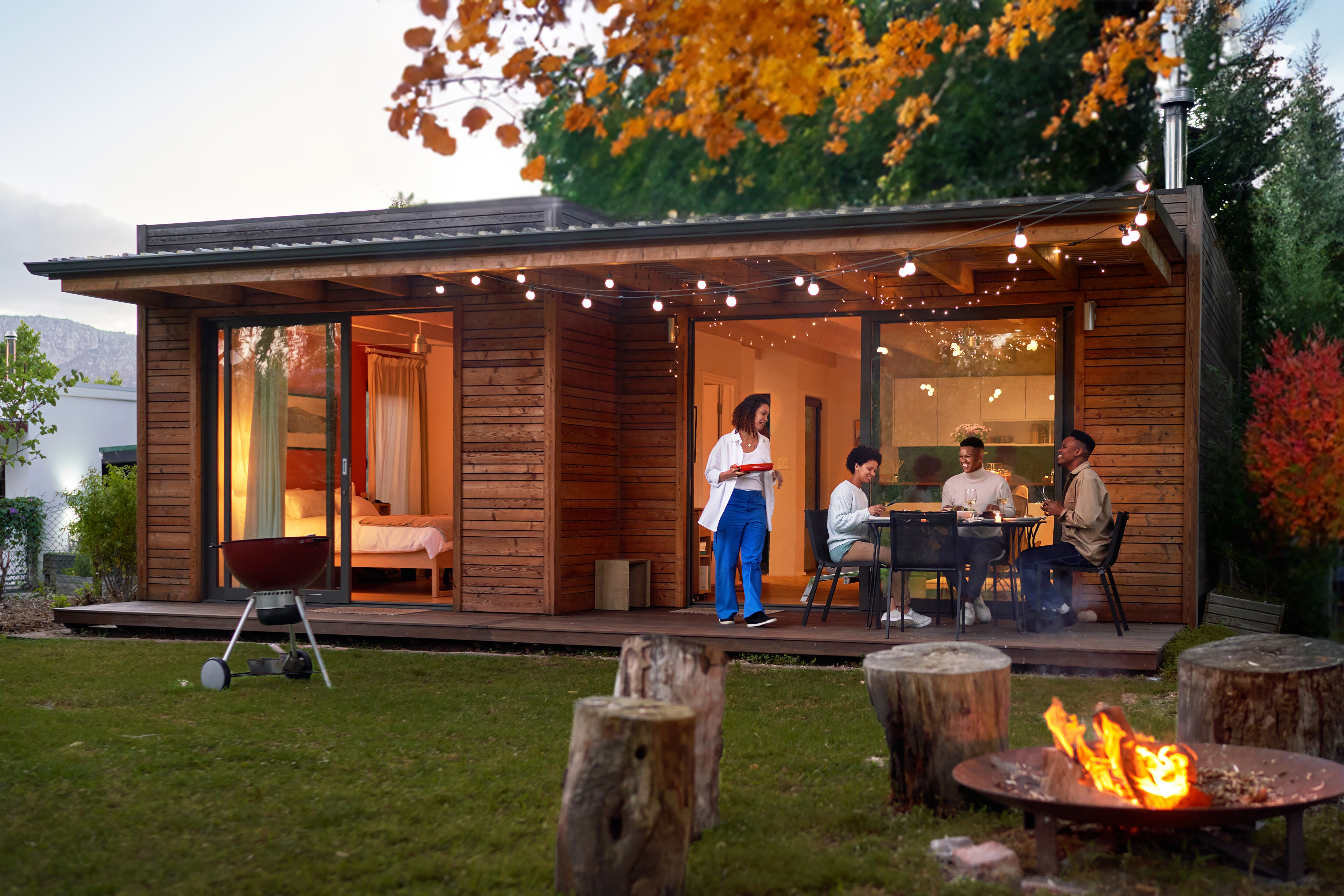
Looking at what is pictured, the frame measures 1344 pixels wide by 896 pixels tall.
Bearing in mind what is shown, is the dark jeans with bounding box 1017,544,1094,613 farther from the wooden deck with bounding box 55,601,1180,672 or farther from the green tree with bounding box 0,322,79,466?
the green tree with bounding box 0,322,79,466

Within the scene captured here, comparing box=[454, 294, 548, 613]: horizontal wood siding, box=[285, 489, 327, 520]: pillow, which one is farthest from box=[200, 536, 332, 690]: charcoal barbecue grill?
box=[285, 489, 327, 520]: pillow

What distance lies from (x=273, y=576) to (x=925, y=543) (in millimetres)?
3624

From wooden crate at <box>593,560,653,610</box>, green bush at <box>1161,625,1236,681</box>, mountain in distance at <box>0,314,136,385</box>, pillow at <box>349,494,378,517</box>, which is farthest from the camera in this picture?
mountain in distance at <box>0,314,136,385</box>

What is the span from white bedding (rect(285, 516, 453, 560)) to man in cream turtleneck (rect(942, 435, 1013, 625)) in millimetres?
4054

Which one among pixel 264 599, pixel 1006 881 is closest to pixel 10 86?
pixel 264 599

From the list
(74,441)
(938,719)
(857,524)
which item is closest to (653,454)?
(857,524)

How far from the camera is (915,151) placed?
9875 mm

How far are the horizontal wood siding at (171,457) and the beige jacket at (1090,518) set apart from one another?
21.5 feet

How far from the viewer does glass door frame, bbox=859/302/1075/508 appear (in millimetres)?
7918

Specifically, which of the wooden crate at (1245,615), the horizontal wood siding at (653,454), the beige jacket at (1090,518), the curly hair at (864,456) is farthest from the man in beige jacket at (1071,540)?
the horizontal wood siding at (653,454)

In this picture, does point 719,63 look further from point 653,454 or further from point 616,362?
point 653,454

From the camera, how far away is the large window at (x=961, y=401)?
8.02m

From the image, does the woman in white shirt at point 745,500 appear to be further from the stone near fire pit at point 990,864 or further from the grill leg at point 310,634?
the stone near fire pit at point 990,864

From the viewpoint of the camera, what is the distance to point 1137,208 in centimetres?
607
